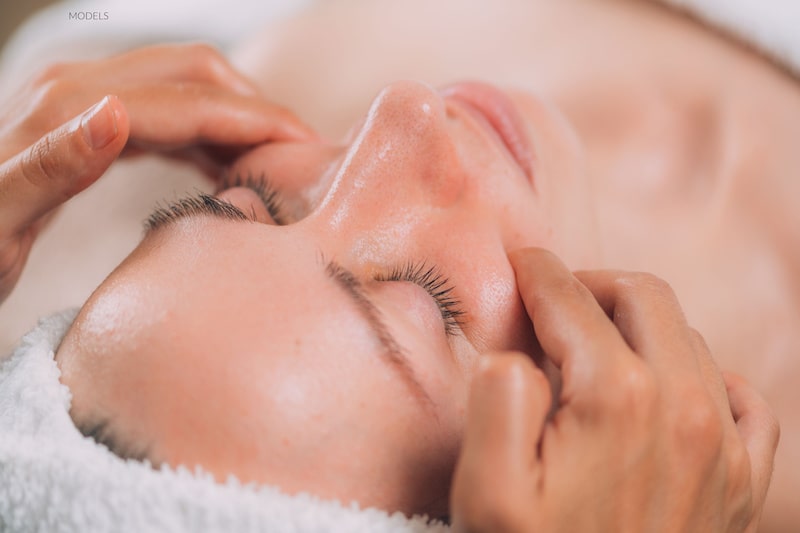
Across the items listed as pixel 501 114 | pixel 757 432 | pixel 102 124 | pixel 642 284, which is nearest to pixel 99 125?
pixel 102 124

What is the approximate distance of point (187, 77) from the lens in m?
1.17

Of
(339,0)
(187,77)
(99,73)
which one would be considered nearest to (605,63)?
(339,0)

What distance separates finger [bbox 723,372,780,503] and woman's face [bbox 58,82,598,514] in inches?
10.2

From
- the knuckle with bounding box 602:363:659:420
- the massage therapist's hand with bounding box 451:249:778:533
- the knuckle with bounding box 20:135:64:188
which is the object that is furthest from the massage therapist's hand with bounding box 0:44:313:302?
the knuckle with bounding box 602:363:659:420

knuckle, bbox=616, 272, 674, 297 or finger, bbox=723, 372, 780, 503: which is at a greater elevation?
knuckle, bbox=616, 272, 674, 297

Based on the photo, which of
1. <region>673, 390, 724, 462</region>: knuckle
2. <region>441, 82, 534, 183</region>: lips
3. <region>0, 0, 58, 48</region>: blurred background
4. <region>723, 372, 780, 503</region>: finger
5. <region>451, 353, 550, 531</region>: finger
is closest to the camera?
<region>451, 353, 550, 531</region>: finger

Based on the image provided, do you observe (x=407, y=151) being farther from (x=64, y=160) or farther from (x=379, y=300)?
(x=64, y=160)

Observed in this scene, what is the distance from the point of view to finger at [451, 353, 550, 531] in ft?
1.94

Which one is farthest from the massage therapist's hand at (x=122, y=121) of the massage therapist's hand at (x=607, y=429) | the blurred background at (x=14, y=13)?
the blurred background at (x=14, y=13)

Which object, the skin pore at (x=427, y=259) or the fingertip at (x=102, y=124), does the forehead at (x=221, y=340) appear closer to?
the skin pore at (x=427, y=259)

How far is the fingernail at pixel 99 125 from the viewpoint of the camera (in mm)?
818

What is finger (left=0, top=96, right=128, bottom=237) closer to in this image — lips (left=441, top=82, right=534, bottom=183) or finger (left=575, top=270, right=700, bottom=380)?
lips (left=441, top=82, right=534, bottom=183)

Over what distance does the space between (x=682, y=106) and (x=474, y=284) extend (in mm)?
714

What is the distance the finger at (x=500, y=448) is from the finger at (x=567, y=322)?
0.06 metres
